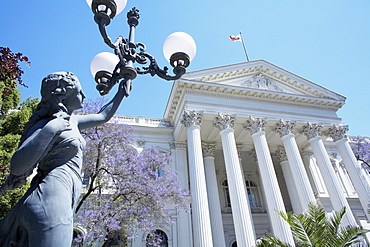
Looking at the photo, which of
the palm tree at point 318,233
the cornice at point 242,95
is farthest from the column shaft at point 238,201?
the palm tree at point 318,233

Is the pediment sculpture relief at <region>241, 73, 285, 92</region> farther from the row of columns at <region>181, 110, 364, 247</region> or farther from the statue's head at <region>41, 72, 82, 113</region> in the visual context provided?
the statue's head at <region>41, 72, 82, 113</region>

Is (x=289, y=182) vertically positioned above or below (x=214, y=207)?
above

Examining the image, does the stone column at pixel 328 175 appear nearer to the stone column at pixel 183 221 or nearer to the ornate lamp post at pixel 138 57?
the stone column at pixel 183 221

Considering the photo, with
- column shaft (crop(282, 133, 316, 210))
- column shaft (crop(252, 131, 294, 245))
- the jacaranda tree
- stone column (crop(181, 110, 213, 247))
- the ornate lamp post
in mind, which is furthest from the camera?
column shaft (crop(282, 133, 316, 210))

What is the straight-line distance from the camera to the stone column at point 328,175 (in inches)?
623

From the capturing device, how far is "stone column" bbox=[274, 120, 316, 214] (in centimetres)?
1535

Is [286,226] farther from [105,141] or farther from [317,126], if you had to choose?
[105,141]

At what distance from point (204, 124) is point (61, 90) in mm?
16419

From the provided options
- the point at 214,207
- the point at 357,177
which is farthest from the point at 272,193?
the point at 357,177

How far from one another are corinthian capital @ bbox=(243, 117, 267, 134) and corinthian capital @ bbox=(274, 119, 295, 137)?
155cm

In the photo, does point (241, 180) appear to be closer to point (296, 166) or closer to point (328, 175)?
point (296, 166)

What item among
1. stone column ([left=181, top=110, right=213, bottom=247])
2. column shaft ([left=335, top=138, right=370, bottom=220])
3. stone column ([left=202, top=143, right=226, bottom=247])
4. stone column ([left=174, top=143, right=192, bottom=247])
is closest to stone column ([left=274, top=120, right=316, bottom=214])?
column shaft ([left=335, top=138, right=370, bottom=220])

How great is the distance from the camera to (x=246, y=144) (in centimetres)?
2141

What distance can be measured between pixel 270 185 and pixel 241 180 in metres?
1.97
